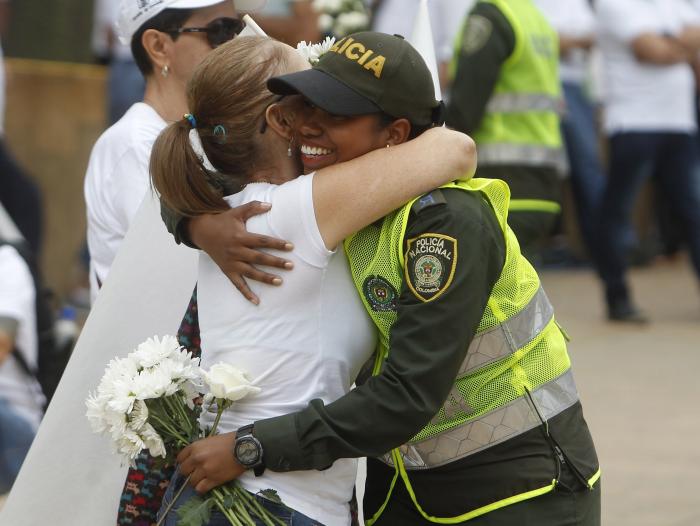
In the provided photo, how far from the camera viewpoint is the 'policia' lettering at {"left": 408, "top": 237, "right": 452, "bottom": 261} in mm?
2482

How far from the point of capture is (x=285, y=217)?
2.58 metres

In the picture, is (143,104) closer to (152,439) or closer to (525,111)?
(152,439)

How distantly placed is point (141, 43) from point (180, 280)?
1010 millimetres

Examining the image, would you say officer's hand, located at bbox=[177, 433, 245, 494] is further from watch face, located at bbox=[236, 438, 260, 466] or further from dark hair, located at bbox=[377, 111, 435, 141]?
dark hair, located at bbox=[377, 111, 435, 141]

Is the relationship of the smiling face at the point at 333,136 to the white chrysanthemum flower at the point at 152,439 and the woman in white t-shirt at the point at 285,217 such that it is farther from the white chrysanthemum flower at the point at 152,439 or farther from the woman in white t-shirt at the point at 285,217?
the white chrysanthemum flower at the point at 152,439

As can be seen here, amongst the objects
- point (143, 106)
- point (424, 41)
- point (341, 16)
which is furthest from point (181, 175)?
point (341, 16)

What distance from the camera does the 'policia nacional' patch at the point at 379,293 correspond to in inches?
102

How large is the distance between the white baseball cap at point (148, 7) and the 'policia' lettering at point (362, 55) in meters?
1.32

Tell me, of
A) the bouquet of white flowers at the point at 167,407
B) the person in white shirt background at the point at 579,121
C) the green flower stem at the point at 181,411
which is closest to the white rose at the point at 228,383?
the bouquet of white flowers at the point at 167,407

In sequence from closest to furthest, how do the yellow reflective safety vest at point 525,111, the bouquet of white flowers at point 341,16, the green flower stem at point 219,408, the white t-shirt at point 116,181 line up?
the green flower stem at point 219,408 → the white t-shirt at point 116,181 → the yellow reflective safety vest at point 525,111 → the bouquet of white flowers at point 341,16

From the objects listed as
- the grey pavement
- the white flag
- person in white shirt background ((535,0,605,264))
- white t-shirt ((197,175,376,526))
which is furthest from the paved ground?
white t-shirt ((197,175,376,526))

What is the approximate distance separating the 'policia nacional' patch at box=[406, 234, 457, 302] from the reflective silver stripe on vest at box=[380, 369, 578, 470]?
304 millimetres

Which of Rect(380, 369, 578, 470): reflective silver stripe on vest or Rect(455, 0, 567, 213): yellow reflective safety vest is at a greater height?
Rect(380, 369, 578, 470): reflective silver stripe on vest

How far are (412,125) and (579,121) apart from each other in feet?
23.9
